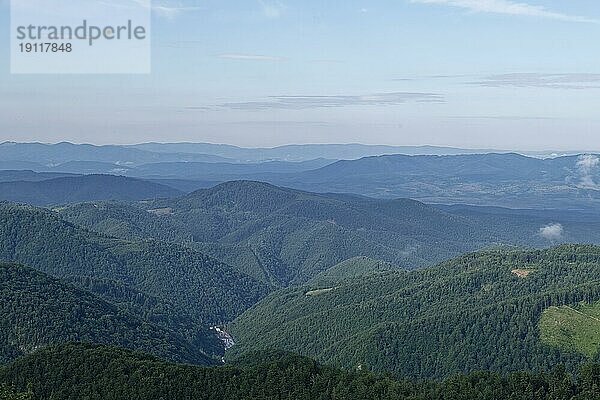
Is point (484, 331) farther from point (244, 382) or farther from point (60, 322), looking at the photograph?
point (60, 322)

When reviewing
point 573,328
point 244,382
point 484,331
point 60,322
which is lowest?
point 484,331

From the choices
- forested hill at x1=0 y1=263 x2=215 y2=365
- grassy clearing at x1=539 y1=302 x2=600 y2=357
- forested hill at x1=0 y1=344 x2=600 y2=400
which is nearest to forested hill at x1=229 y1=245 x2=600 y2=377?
grassy clearing at x1=539 y1=302 x2=600 y2=357

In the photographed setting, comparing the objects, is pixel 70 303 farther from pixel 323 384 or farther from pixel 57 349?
pixel 323 384

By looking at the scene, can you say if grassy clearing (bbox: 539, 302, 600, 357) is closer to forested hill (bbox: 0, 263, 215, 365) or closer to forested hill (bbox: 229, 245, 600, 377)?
forested hill (bbox: 229, 245, 600, 377)

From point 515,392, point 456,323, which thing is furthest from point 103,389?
point 456,323

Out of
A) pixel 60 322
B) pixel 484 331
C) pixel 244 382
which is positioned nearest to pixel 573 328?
pixel 484 331
